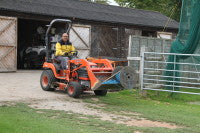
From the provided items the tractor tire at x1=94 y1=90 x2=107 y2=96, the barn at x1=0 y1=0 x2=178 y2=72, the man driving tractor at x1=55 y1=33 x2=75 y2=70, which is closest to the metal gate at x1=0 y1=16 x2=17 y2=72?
the barn at x1=0 y1=0 x2=178 y2=72

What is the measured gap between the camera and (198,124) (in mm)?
8156

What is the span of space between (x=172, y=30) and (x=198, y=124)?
19683 mm

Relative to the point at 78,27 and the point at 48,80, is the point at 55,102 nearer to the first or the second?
the point at 48,80

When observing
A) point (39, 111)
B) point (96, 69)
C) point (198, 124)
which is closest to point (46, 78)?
point (96, 69)

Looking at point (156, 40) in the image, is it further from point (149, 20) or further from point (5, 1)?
point (149, 20)

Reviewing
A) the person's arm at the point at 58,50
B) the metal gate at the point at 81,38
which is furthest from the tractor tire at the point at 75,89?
the metal gate at the point at 81,38

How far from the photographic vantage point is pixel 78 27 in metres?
21.5

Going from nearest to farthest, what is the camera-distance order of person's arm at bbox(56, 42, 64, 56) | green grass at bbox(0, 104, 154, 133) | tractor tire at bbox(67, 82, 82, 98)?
green grass at bbox(0, 104, 154, 133) → tractor tire at bbox(67, 82, 82, 98) → person's arm at bbox(56, 42, 64, 56)

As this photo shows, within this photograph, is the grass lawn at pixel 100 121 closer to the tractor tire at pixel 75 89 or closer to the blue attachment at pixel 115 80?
the tractor tire at pixel 75 89

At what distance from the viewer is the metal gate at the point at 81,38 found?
69.8 ft

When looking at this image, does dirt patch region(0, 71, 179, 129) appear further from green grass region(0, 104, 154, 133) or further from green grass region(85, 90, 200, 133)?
green grass region(0, 104, 154, 133)

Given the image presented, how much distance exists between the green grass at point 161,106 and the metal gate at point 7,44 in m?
7.45

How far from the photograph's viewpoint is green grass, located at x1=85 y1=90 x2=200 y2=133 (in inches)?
334

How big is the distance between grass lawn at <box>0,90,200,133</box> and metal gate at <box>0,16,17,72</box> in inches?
314
